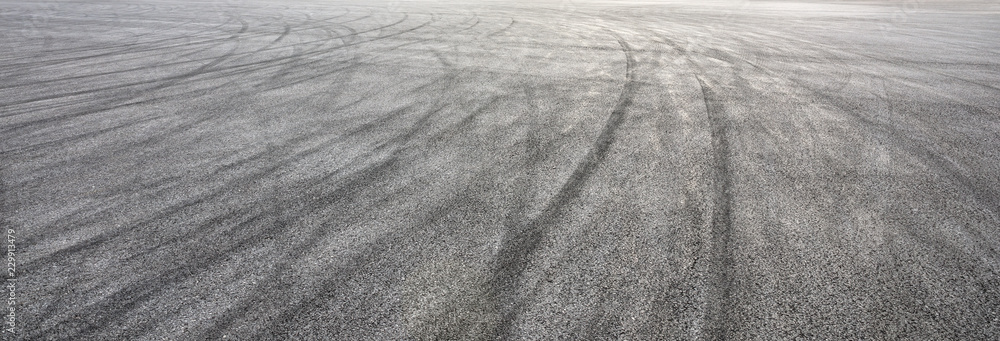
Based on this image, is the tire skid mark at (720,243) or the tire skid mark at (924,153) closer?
the tire skid mark at (720,243)

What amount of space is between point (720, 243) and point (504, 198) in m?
1.38

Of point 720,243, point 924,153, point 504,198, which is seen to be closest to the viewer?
point 720,243

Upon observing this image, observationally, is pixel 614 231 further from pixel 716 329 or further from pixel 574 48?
pixel 574 48

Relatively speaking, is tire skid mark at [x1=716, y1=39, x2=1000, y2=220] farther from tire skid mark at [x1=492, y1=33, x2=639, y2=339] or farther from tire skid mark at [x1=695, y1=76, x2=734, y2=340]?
tire skid mark at [x1=492, y1=33, x2=639, y2=339]

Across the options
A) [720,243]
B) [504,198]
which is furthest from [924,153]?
[504,198]

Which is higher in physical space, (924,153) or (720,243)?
(924,153)

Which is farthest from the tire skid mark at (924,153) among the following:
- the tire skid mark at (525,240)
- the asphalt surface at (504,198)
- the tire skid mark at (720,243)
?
the tire skid mark at (525,240)

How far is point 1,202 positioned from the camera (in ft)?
12.1

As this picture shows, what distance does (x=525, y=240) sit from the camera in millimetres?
3115

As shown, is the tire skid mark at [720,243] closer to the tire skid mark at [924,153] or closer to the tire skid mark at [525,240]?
the tire skid mark at [525,240]

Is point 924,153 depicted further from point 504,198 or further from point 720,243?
point 504,198

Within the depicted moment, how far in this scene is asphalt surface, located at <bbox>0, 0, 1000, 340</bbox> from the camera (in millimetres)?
2512

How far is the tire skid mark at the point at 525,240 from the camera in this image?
8.29ft

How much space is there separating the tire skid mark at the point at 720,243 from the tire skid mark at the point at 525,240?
33.4 inches
